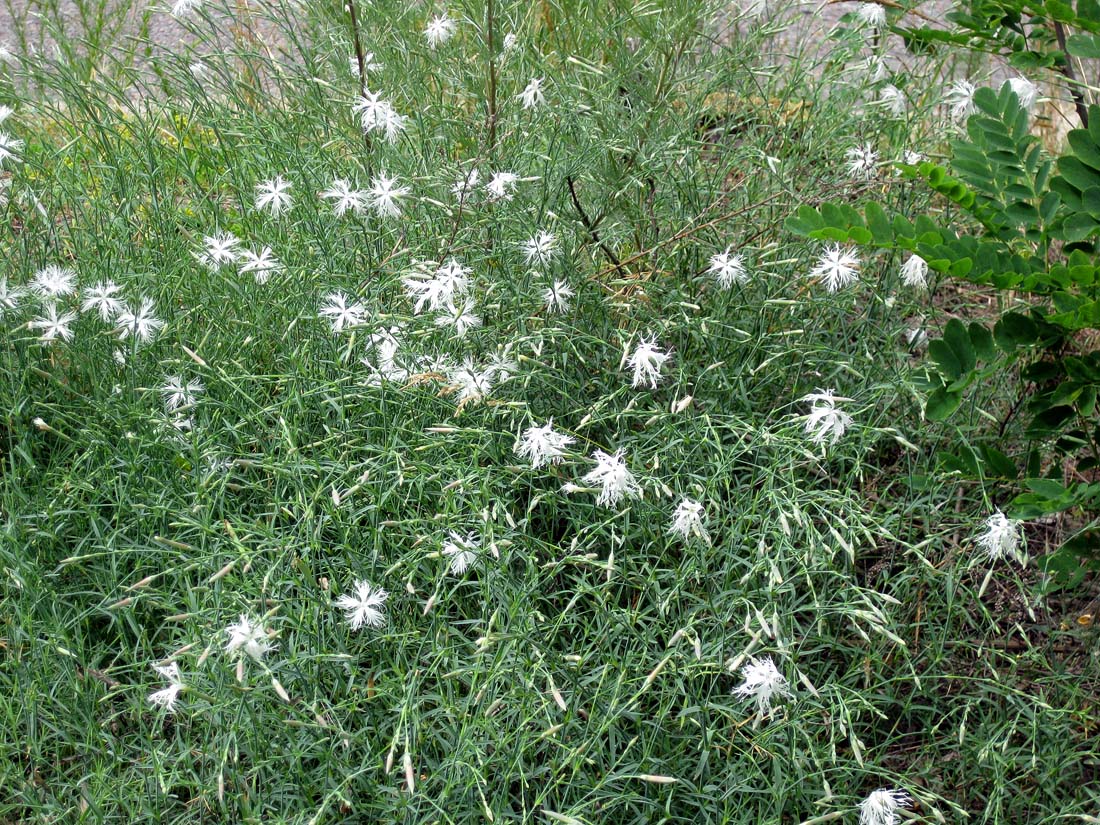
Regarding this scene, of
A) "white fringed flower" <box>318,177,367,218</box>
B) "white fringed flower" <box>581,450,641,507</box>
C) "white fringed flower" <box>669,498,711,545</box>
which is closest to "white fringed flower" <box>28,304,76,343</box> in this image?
"white fringed flower" <box>318,177,367,218</box>

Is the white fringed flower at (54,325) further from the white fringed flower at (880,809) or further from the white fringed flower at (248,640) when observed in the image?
the white fringed flower at (880,809)

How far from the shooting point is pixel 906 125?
10.6 feet

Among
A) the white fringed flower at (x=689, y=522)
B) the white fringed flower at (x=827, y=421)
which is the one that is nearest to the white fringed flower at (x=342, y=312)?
the white fringed flower at (x=689, y=522)

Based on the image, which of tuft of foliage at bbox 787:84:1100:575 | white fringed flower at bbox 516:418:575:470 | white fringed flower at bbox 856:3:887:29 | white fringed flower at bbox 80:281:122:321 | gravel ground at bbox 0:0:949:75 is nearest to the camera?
tuft of foliage at bbox 787:84:1100:575

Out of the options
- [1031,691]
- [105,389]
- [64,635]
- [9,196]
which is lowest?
[1031,691]

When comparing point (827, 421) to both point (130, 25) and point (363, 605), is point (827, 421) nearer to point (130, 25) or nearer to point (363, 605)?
point (363, 605)

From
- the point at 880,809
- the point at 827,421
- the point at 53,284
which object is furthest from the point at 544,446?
the point at 53,284

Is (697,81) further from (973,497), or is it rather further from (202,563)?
(202,563)

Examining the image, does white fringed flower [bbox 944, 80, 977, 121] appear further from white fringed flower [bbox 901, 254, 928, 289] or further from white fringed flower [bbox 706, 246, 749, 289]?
white fringed flower [bbox 706, 246, 749, 289]

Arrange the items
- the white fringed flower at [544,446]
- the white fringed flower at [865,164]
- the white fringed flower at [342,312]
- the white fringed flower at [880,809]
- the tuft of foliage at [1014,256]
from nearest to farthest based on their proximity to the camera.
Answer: the white fringed flower at [880,809]
the tuft of foliage at [1014,256]
the white fringed flower at [544,446]
the white fringed flower at [342,312]
the white fringed flower at [865,164]

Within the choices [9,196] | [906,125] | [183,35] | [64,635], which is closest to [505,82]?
[906,125]

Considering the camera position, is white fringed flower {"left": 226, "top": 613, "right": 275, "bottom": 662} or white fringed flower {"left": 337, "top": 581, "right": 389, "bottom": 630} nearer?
white fringed flower {"left": 226, "top": 613, "right": 275, "bottom": 662}

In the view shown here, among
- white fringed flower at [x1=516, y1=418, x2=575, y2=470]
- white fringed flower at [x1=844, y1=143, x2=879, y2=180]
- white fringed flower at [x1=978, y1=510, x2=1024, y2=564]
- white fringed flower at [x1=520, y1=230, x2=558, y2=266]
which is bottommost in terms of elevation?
white fringed flower at [x1=978, y1=510, x2=1024, y2=564]

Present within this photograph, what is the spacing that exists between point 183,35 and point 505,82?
114 inches
